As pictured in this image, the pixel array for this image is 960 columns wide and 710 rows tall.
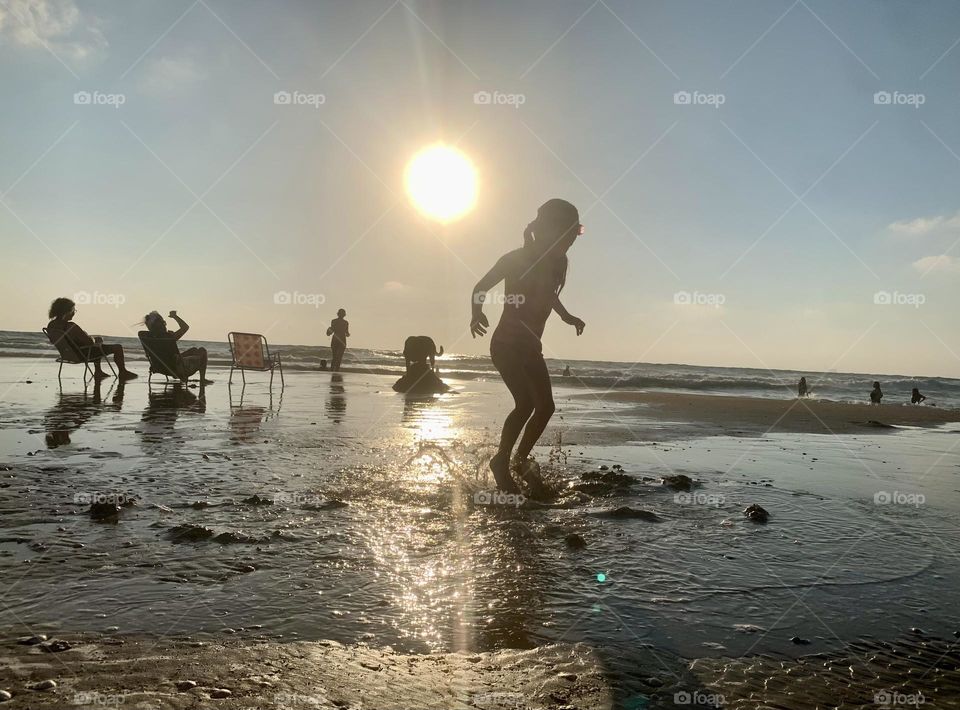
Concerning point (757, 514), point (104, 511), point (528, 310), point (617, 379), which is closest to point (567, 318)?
point (528, 310)

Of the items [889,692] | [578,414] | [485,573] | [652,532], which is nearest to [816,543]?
[652,532]

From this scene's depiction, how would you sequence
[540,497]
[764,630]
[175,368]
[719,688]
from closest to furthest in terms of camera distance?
[719,688], [764,630], [540,497], [175,368]

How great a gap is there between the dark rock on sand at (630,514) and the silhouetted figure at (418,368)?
12950mm

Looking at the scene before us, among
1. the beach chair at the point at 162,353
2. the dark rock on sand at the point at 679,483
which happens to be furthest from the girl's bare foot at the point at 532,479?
the beach chair at the point at 162,353

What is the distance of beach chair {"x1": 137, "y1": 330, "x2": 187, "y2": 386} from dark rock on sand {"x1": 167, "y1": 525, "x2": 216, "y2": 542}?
437 inches

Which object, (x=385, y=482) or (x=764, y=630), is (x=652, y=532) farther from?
(x=385, y=482)

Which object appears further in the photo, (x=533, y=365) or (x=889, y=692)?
(x=533, y=365)

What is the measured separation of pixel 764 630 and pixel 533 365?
302cm

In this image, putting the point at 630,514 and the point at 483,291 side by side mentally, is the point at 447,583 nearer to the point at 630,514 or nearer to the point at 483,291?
the point at 630,514

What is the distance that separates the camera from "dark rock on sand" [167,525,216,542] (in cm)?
328

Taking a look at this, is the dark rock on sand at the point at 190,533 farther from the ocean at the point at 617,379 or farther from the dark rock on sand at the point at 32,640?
the ocean at the point at 617,379

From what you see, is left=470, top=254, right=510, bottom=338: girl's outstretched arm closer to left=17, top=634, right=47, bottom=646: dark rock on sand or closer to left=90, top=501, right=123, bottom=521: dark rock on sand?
left=90, top=501, right=123, bottom=521: dark rock on sand

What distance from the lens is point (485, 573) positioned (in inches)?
116

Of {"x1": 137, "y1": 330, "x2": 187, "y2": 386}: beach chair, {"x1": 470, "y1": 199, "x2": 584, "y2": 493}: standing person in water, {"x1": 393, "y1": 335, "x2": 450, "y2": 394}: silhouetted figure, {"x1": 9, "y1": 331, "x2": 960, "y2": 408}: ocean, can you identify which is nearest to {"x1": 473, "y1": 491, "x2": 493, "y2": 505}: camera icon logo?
{"x1": 470, "y1": 199, "x2": 584, "y2": 493}: standing person in water
